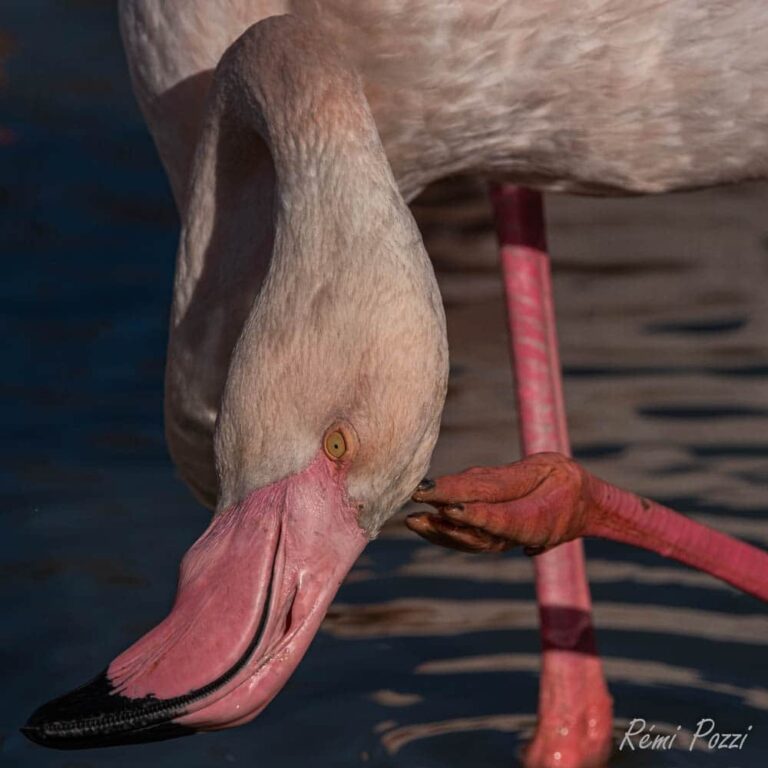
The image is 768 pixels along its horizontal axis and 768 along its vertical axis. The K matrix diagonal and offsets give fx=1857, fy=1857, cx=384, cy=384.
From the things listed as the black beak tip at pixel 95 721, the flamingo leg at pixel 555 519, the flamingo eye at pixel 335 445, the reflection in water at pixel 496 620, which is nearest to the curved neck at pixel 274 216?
the flamingo eye at pixel 335 445

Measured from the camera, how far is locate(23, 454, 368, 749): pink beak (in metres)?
3.41

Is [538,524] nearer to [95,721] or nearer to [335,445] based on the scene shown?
[335,445]

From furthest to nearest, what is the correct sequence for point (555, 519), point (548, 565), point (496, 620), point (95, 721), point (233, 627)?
point (496, 620) < point (548, 565) < point (555, 519) < point (233, 627) < point (95, 721)

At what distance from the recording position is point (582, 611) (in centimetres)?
500

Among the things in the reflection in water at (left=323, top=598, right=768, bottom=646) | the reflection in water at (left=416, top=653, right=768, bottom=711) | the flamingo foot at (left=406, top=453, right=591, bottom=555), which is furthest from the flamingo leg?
the reflection in water at (left=323, top=598, right=768, bottom=646)

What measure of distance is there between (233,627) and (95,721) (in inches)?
12.4

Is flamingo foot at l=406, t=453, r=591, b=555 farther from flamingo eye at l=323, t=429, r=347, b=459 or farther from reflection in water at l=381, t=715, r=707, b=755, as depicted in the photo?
reflection in water at l=381, t=715, r=707, b=755

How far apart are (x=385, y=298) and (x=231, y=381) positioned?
1.32 feet

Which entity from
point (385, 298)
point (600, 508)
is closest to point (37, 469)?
point (600, 508)

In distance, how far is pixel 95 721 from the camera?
11.1ft

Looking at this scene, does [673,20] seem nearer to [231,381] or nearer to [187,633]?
[231,381]
